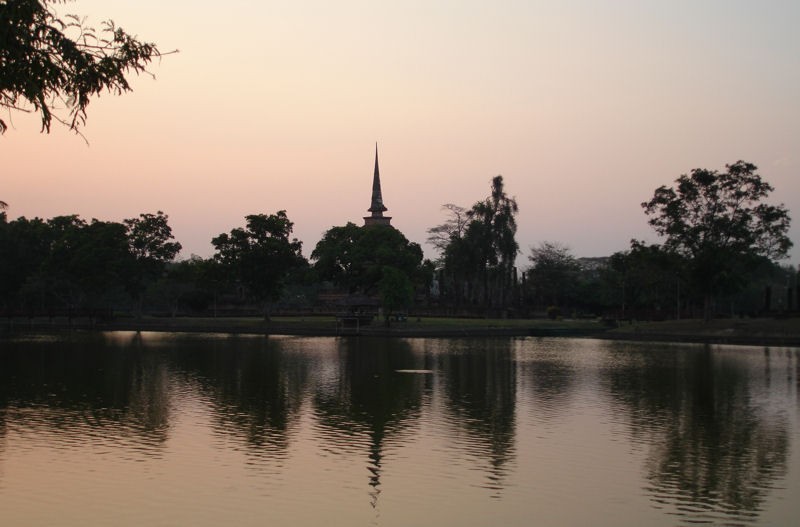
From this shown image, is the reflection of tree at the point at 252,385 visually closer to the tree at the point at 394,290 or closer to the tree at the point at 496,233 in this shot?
the tree at the point at 394,290

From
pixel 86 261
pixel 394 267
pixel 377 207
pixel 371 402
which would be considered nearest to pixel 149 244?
pixel 86 261

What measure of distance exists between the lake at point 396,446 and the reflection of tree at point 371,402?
132mm

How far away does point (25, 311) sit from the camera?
109 meters

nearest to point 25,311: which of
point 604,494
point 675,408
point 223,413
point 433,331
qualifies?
point 433,331

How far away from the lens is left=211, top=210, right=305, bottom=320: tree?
96.8 meters

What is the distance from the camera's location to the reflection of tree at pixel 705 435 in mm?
17625

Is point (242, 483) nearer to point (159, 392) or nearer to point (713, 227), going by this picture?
point (159, 392)

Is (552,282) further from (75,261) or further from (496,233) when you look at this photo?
(75,261)

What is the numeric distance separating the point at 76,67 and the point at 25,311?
104567mm

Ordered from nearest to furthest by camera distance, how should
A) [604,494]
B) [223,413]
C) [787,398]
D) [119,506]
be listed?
[119,506] < [604,494] < [223,413] < [787,398]

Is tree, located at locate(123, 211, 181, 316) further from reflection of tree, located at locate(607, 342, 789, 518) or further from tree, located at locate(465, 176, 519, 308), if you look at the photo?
reflection of tree, located at locate(607, 342, 789, 518)

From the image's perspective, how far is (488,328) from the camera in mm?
83688

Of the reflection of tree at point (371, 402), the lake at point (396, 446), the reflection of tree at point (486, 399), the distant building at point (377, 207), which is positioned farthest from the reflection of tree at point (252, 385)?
the distant building at point (377, 207)

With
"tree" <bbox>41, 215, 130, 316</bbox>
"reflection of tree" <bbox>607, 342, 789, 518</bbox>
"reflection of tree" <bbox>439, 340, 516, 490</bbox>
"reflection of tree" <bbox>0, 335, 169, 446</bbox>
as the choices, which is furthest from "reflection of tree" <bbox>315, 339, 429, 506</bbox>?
"tree" <bbox>41, 215, 130, 316</bbox>
